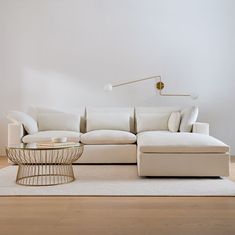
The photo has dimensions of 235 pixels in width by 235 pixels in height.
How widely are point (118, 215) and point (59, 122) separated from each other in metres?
3.12

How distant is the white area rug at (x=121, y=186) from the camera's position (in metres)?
3.35

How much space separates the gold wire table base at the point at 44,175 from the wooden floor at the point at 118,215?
638 millimetres

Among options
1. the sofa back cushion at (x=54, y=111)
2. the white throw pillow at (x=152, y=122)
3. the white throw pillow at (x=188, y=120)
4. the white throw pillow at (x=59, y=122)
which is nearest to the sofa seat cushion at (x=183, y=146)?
the white throw pillow at (x=188, y=120)

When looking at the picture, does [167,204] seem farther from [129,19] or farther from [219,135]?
[129,19]

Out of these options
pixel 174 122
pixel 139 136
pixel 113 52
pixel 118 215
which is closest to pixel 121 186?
pixel 118 215

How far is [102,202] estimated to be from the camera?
10.0 feet

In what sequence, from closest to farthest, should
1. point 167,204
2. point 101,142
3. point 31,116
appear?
point 167,204 → point 101,142 → point 31,116

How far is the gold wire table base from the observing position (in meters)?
3.83

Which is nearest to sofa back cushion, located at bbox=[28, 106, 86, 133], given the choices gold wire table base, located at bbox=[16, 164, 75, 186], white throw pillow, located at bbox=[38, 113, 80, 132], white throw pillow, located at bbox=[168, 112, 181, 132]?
white throw pillow, located at bbox=[38, 113, 80, 132]

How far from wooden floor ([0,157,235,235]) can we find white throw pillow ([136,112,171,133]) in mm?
2460

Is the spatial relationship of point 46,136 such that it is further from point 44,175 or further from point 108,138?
point 44,175

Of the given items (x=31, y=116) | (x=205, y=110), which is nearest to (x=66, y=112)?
(x=31, y=116)

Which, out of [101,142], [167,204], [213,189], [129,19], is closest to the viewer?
[167,204]

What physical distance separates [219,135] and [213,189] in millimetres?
2851
